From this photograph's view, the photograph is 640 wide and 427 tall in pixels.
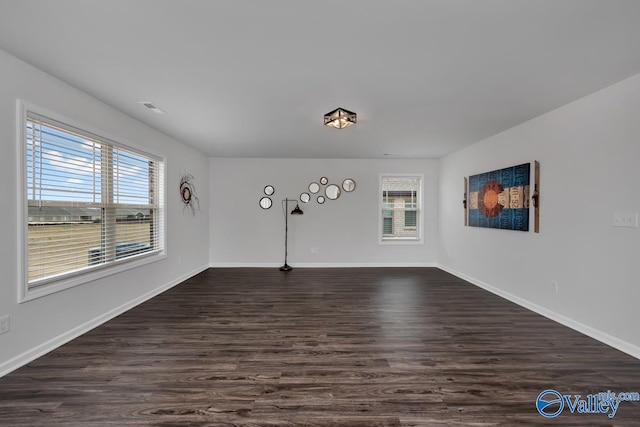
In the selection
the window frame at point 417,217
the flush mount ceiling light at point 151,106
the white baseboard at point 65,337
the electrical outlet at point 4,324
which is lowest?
the white baseboard at point 65,337

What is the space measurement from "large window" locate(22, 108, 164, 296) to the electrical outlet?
0.23 meters

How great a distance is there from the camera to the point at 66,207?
2.67 m

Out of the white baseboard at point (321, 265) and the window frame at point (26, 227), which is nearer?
the window frame at point (26, 227)

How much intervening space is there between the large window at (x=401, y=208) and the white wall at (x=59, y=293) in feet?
14.3

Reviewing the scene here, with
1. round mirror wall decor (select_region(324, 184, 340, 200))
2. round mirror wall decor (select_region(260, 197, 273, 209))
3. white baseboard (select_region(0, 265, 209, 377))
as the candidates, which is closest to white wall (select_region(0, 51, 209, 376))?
white baseboard (select_region(0, 265, 209, 377))

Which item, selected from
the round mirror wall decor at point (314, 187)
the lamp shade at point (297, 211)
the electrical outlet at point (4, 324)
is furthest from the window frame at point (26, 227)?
the round mirror wall decor at point (314, 187)

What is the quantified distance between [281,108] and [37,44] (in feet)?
6.51

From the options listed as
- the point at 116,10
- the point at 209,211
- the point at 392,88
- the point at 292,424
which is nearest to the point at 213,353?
the point at 292,424

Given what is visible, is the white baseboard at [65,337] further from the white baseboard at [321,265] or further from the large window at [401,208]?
the large window at [401,208]

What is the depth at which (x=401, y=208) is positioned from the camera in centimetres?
627

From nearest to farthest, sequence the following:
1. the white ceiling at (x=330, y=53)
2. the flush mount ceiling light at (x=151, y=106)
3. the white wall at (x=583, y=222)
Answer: the white ceiling at (x=330, y=53) < the white wall at (x=583, y=222) < the flush mount ceiling light at (x=151, y=106)

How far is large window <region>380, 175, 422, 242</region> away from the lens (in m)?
6.25

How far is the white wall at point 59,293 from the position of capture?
2.11m

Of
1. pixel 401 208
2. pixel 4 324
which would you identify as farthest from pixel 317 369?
pixel 401 208
